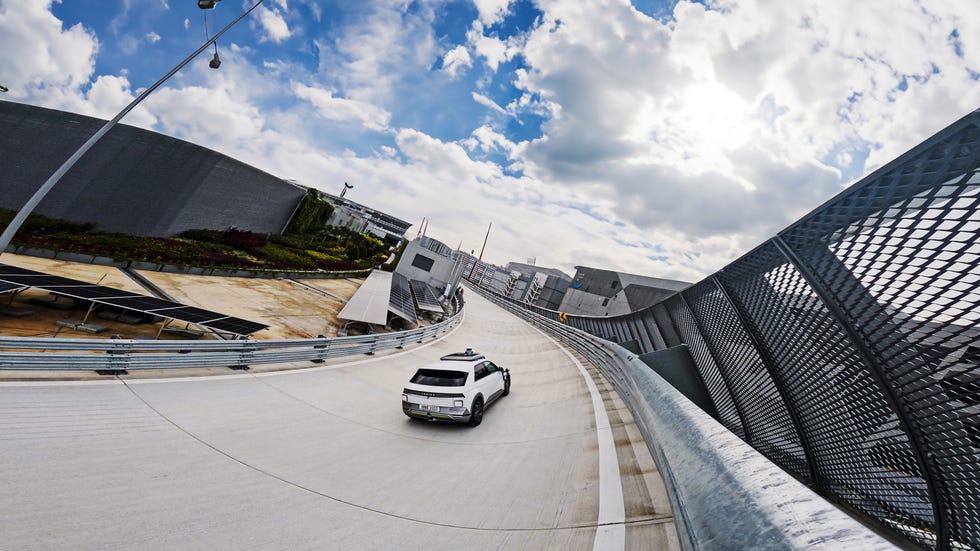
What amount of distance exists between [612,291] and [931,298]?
171 ft

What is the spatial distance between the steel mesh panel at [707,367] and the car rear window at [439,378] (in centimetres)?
580

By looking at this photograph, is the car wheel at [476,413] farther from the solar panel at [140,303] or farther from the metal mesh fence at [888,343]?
the solar panel at [140,303]

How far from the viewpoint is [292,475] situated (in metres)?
4.39

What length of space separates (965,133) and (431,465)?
6.55m

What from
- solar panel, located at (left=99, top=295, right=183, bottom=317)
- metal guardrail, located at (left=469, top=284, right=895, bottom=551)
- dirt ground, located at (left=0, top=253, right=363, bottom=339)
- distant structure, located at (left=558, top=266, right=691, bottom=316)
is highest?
distant structure, located at (left=558, top=266, right=691, bottom=316)

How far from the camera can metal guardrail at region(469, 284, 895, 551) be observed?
1.48m

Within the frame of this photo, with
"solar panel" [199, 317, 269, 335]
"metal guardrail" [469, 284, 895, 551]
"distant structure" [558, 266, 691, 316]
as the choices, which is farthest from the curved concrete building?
"distant structure" [558, 266, 691, 316]

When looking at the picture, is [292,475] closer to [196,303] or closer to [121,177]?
[196,303]

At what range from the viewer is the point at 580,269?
6359 cm

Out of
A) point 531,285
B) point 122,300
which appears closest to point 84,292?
point 122,300

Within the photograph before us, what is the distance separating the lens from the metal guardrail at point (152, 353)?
5.40 metres

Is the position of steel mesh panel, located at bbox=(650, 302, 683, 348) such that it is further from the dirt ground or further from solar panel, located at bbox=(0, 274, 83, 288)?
solar panel, located at bbox=(0, 274, 83, 288)

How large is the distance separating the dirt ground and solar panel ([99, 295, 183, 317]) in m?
0.74

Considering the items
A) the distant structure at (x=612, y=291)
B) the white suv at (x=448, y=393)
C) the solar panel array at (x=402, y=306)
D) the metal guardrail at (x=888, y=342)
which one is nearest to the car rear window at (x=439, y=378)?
the white suv at (x=448, y=393)
